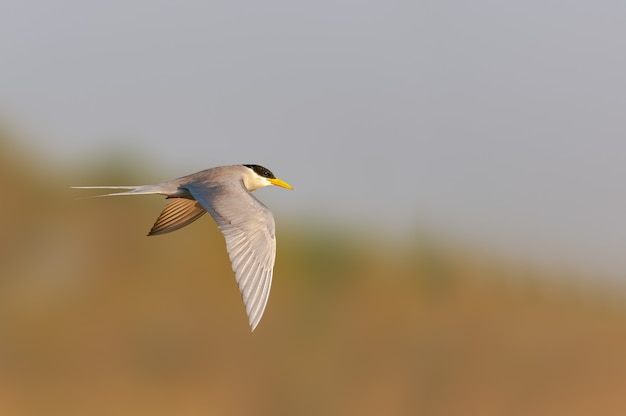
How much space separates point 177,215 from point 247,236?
4.95 ft

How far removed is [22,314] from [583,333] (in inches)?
311

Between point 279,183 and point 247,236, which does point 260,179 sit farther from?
point 247,236

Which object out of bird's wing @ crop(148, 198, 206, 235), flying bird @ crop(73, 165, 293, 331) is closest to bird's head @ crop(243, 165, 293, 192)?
flying bird @ crop(73, 165, 293, 331)

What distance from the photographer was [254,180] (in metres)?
8.01

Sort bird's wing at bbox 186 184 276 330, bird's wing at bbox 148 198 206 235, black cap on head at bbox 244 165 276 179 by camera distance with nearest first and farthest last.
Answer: bird's wing at bbox 186 184 276 330 → bird's wing at bbox 148 198 206 235 → black cap on head at bbox 244 165 276 179

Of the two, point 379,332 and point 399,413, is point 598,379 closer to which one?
point 399,413

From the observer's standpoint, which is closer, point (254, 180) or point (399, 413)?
point (254, 180)

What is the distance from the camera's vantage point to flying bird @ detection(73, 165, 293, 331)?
6180 mm

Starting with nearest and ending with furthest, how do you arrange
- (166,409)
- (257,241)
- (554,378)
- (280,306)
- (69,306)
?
→ (257,241) < (166,409) < (554,378) < (69,306) < (280,306)

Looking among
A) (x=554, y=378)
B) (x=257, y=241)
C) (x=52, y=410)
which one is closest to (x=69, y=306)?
(x=52, y=410)

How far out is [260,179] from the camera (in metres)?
8.06

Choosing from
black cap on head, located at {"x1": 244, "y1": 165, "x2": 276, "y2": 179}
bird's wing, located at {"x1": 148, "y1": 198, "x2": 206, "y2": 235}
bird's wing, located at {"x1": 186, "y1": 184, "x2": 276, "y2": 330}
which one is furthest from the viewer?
black cap on head, located at {"x1": 244, "y1": 165, "x2": 276, "y2": 179}

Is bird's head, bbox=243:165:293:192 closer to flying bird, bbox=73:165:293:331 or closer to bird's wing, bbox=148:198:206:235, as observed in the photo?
flying bird, bbox=73:165:293:331

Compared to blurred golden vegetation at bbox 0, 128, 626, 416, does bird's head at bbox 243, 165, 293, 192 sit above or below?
above
